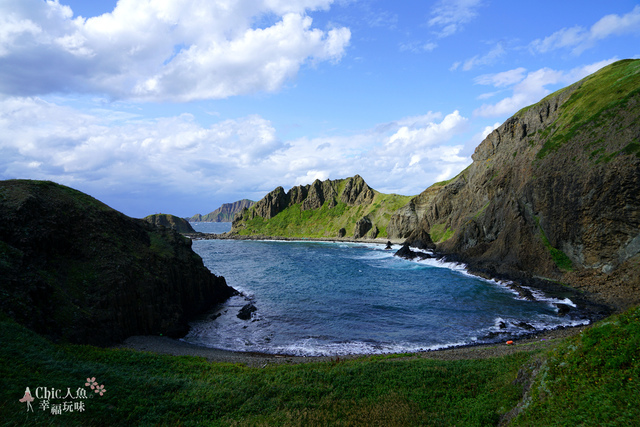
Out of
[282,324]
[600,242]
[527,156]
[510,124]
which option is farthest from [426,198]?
[282,324]

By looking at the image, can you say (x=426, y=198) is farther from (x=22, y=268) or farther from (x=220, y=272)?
(x=22, y=268)

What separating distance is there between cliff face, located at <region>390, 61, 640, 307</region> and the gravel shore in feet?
69.3

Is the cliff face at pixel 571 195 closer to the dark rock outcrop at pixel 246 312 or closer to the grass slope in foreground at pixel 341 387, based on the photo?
the grass slope in foreground at pixel 341 387

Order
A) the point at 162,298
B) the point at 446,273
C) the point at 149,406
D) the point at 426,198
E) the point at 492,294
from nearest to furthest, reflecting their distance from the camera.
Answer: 1. the point at 149,406
2. the point at 162,298
3. the point at 492,294
4. the point at 446,273
5. the point at 426,198

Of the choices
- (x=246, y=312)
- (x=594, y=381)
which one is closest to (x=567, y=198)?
(x=594, y=381)

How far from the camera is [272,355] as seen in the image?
90.7ft

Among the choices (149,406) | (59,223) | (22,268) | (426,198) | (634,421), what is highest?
(426,198)

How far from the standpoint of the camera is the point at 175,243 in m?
42.0

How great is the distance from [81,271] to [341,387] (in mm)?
25963

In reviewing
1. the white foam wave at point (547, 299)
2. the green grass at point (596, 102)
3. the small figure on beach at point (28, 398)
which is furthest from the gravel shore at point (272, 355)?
the green grass at point (596, 102)

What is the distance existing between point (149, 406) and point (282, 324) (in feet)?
74.0

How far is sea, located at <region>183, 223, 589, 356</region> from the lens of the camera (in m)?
30.4

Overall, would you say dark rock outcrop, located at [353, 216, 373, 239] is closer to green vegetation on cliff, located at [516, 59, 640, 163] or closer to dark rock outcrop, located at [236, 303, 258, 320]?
green vegetation on cliff, located at [516, 59, 640, 163]

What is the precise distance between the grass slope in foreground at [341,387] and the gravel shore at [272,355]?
186 inches
